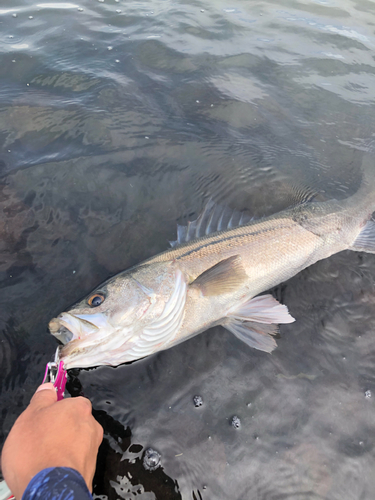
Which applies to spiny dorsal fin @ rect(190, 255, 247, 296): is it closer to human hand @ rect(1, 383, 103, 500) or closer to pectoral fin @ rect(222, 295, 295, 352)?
pectoral fin @ rect(222, 295, 295, 352)

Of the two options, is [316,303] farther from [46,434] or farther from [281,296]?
[46,434]

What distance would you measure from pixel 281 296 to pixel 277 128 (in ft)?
10.6

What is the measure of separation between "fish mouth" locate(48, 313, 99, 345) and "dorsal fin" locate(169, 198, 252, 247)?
4.61ft

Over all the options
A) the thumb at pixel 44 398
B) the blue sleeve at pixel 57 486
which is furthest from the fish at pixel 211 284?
the blue sleeve at pixel 57 486

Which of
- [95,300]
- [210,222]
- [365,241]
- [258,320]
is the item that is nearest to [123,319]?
[95,300]

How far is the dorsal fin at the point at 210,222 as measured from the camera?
379 centimetres

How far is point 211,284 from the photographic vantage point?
10.5 feet

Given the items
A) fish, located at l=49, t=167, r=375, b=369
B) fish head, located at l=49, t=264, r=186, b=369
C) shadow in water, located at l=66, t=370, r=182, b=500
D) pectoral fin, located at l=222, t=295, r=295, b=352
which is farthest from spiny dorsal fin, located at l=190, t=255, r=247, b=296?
shadow in water, located at l=66, t=370, r=182, b=500

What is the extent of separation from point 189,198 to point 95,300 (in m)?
2.08

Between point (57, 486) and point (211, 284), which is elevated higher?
point (57, 486)

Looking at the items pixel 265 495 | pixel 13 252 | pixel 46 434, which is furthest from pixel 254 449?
pixel 13 252

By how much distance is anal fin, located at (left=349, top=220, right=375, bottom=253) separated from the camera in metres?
4.02

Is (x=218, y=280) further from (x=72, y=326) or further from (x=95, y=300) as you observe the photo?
(x=72, y=326)

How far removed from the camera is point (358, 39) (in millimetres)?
7441
